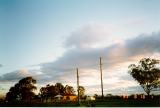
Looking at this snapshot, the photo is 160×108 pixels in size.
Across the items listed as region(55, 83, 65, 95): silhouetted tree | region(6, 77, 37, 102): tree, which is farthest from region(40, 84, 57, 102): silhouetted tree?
region(6, 77, 37, 102): tree

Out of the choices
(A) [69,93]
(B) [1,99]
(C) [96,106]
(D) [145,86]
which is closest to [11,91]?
(B) [1,99]

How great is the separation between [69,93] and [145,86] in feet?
24.8

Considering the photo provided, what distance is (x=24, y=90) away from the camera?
992 inches

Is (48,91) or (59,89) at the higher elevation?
(59,89)

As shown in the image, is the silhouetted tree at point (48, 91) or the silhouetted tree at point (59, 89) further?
the silhouetted tree at point (59, 89)

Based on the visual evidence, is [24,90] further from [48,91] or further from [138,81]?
[138,81]

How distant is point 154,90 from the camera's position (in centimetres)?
2244

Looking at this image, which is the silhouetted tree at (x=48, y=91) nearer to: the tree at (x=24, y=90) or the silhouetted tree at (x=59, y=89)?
the silhouetted tree at (x=59, y=89)

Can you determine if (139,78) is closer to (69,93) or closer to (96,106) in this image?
(69,93)

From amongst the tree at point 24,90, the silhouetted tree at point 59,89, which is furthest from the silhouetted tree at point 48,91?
the tree at point 24,90

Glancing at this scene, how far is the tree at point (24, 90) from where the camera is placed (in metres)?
23.7

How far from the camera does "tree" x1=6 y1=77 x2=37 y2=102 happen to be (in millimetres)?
23688

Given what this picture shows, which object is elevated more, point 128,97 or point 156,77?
point 156,77

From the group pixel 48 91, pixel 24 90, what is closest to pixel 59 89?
pixel 48 91
